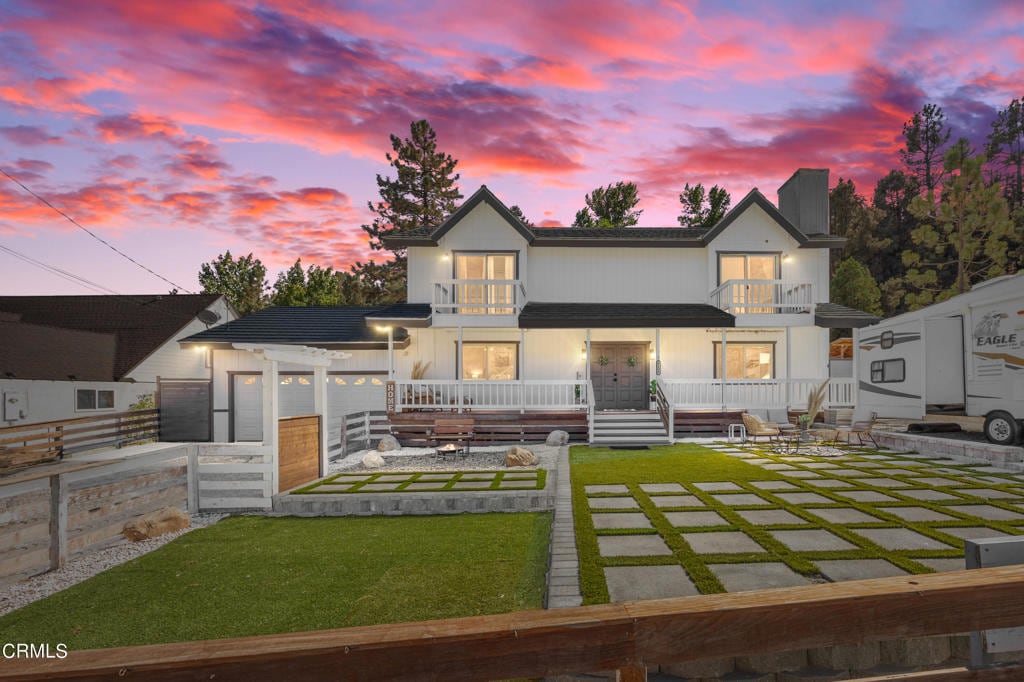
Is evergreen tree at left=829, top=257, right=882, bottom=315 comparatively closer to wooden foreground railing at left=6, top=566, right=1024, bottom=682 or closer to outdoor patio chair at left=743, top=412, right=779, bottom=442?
outdoor patio chair at left=743, top=412, right=779, bottom=442

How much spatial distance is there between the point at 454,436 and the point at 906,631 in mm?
13613

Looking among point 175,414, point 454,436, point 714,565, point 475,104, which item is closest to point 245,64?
point 475,104

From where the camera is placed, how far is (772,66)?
15125 mm

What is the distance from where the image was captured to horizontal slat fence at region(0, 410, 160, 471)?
1476cm

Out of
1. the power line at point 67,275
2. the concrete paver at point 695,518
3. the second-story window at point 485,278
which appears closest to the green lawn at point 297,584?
the concrete paver at point 695,518

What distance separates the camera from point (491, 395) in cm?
1794

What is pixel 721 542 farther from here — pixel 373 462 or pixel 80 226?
pixel 80 226

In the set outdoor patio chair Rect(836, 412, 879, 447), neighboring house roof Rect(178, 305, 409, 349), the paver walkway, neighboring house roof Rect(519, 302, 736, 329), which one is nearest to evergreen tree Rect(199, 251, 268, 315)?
neighboring house roof Rect(178, 305, 409, 349)

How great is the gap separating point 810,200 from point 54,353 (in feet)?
113

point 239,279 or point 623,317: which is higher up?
point 239,279

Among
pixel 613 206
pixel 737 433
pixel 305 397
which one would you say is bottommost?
pixel 737 433

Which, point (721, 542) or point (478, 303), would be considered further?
point (478, 303)

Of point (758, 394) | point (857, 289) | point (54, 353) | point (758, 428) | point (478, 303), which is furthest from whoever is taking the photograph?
point (857, 289)

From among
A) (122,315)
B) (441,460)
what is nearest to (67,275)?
(122,315)
